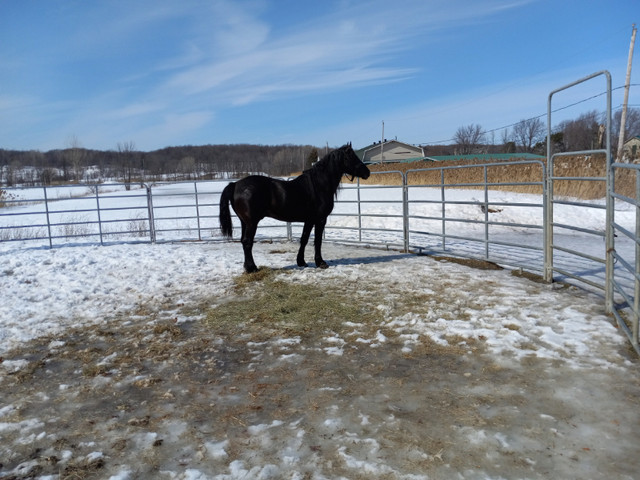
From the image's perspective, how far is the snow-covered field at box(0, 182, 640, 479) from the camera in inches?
82.7

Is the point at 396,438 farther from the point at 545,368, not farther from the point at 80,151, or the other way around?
the point at 80,151

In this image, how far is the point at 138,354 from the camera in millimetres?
3596

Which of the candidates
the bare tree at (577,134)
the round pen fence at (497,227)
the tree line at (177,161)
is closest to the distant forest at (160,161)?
the tree line at (177,161)

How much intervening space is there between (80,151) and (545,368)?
281 ft

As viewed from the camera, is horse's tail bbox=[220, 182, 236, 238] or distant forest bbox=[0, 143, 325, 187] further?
distant forest bbox=[0, 143, 325, 187]

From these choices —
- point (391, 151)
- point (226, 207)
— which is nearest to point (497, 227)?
point (226, 207)

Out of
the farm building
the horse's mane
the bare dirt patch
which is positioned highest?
the farm building

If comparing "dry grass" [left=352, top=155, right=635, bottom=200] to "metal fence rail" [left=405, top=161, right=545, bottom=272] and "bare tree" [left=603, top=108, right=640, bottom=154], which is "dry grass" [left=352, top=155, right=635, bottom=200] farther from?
"bare tree" [left=603, top=108, right=640, bottom=154]

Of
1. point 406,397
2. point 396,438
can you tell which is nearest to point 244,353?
point 406,397

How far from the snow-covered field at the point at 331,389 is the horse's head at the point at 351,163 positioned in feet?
7.14

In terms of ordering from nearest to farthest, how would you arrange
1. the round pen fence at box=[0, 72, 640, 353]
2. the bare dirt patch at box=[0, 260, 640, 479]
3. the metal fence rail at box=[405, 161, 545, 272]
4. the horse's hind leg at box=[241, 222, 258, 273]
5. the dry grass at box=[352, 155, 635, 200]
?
the bare dirt patch at box=[0, 260, 640, 479]
the round pen fence at box=[0, 72, 640, 353]
the metal fence rail at box=[405, 161, 545, 272]
the horse's hind leg at box=[241, 222, 258, 273]
the dry grass at box=[352, 155, 635, 200]

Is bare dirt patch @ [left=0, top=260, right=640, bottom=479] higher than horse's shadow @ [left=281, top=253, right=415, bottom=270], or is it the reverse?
horse's shadow @ [left=281, top=253, right=415, bottom=270]

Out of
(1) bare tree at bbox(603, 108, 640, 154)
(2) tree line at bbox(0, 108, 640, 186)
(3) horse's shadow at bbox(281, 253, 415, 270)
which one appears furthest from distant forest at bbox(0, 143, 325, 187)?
(3) horse's shadow at bbox(281, 253, 415, 270)

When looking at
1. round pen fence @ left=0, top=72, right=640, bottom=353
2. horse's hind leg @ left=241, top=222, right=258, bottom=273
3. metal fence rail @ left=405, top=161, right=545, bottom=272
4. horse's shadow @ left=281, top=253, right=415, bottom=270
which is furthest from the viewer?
horse's shadow @ left=281, top=253, right=415, bottom=270
